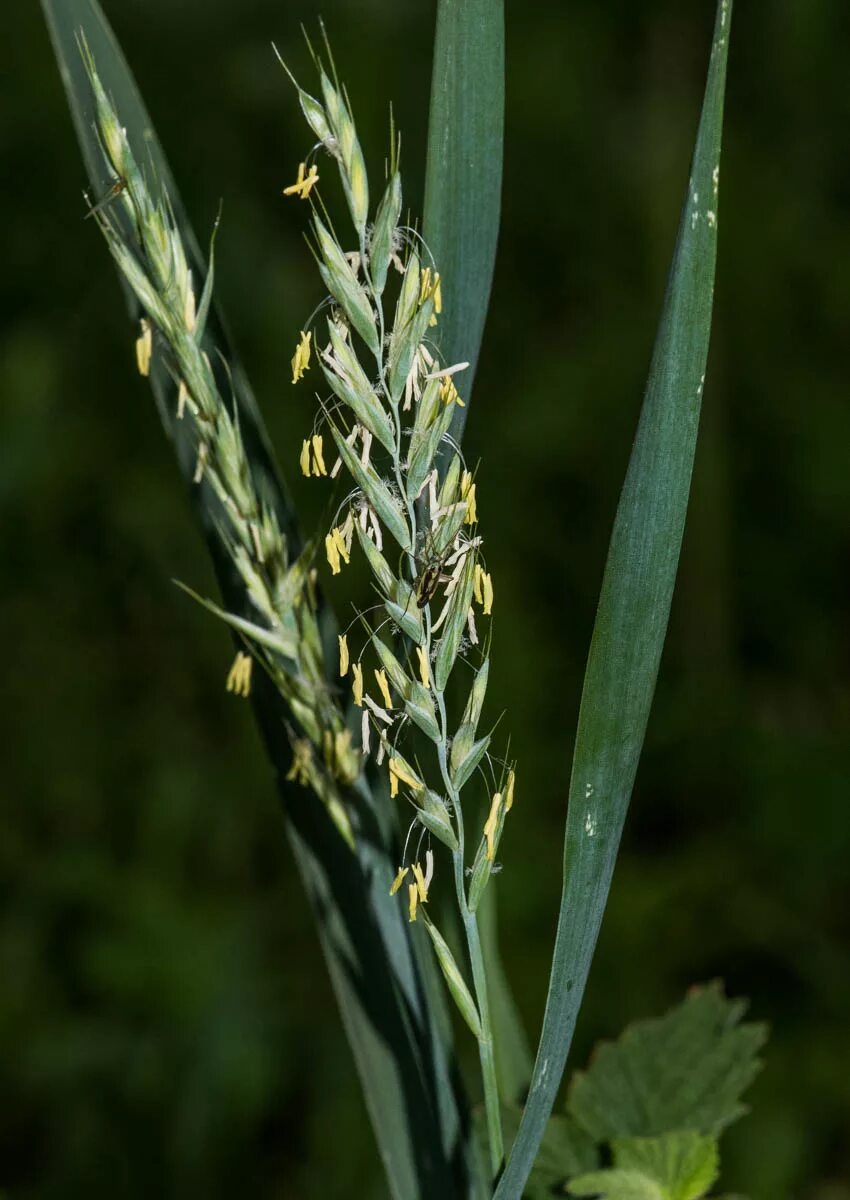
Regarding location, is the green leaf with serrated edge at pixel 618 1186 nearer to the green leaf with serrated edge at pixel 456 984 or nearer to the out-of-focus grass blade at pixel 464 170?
the green leaf with serrated edge at pixel 456 984

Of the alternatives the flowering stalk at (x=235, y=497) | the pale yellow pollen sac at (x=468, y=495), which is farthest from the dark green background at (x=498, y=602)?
the pale yellow pollen sac at (x=468, y=495)

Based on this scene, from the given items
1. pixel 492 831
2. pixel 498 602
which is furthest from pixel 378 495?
pixel 498 602

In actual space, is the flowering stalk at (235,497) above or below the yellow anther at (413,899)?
above

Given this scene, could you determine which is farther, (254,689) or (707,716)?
(707,716)

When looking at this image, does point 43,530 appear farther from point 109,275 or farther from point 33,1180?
point 33,1180

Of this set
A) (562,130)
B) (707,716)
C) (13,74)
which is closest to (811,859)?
(707,716)

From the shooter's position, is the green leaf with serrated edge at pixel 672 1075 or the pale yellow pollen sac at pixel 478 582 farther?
the green leaf with serrated edge at pixel 672 1075
